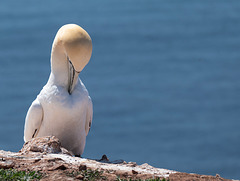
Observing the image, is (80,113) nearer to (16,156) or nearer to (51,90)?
(51,90)

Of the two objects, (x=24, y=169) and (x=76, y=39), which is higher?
(x=76, y=39)

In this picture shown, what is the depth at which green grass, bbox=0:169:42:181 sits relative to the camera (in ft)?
17.2

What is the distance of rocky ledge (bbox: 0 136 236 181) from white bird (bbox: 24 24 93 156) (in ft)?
1.89

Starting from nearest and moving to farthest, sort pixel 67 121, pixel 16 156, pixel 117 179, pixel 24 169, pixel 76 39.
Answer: pixel 117 179
pixel 24 169
pixel 16 156
pixel 76 39
pixel 67 121

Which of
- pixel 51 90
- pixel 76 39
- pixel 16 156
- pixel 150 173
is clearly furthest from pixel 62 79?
pixel 150 173

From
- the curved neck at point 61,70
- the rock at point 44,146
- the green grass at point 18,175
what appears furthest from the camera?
the curved neck at point 61,70

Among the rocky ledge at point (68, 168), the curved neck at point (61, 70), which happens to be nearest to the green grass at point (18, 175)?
the rocky ledge at point (68, 168)

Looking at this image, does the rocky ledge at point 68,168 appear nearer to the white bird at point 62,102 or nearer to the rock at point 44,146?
the rock at point 44,146

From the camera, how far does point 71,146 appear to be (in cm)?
739

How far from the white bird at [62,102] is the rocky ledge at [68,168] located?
0.58 m

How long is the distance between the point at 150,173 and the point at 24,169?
124cm

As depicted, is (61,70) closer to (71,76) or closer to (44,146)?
(71,76)

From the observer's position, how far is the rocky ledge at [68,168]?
5.43 m

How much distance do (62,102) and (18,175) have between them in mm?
1836
